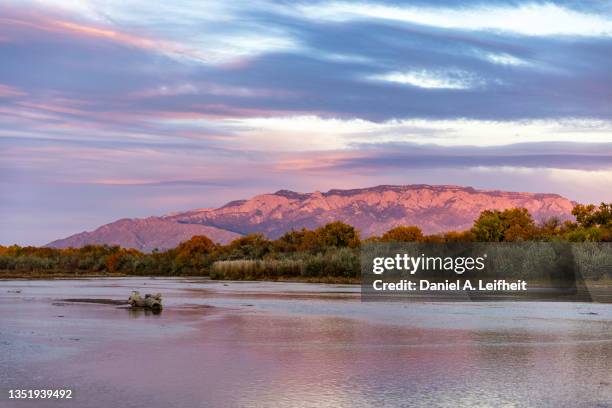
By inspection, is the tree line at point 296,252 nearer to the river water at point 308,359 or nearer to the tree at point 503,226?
the tree at point 503,226

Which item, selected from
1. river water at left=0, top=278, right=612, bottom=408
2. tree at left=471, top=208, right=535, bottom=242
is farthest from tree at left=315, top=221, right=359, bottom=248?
river water at left=0, top=278, right=612, bottom=408

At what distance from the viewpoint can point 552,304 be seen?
3722cm

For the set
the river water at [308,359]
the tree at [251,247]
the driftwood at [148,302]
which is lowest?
the river water at [308,359]

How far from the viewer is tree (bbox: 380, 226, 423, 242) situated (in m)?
110

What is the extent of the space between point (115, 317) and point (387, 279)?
138 ft

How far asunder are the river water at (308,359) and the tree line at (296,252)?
45946 millimetres

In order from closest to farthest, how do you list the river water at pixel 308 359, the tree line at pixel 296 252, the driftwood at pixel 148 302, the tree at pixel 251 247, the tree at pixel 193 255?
1. the river water at pixel 308 359
2. the driftwood at pixel 148 302
3. the tree line at pixel 296 252
4. the tree at pixel 251 247
5. the tree at pixel 193 255

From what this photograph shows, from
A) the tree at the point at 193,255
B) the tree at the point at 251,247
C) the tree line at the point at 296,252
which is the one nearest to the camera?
the tree line at the point at 296,252

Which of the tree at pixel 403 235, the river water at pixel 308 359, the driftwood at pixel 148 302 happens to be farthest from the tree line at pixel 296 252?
the river water at pixel 308 359

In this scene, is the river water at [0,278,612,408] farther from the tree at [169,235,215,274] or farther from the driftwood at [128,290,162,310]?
the tree at [169,235,215,274]

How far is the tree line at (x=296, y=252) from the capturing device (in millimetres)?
76812

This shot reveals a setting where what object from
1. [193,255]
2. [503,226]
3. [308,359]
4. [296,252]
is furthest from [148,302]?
[193,255]

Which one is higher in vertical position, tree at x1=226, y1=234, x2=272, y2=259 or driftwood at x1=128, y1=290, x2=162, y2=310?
tree at x1=226, y1=234, x2=272, y2=259

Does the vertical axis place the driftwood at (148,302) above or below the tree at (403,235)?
below
